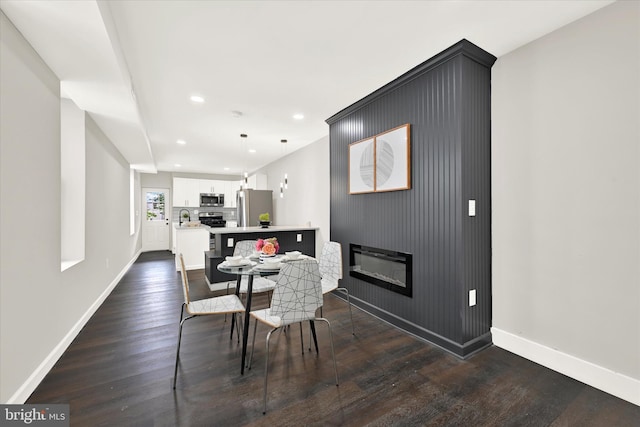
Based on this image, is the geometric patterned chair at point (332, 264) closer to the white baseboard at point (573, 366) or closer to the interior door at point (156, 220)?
the white baseboard at point (573, 366)

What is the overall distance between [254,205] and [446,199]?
17.6ft

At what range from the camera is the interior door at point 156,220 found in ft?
28.3

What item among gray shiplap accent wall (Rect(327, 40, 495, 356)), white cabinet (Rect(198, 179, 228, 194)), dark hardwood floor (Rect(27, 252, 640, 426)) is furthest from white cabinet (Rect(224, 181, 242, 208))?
gray shiplap accent wall (Rect(327, 40, 495, 356))

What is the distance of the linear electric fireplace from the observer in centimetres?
284

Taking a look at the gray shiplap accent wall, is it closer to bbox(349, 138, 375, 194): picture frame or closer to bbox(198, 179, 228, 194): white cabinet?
bbox(349, 138, 375, 194): picture frame

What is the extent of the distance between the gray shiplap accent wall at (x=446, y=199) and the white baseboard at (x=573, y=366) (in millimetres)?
168

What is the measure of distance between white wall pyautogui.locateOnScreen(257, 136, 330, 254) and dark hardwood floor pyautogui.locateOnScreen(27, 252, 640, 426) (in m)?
2.61

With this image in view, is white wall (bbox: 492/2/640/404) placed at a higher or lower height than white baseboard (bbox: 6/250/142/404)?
higher

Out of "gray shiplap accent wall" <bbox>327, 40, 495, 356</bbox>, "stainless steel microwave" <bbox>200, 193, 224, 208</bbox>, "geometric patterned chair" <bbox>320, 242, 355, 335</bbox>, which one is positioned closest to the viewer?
"gray shiplap accent wall" <bbox>327, 40, 495, 356</bbox>

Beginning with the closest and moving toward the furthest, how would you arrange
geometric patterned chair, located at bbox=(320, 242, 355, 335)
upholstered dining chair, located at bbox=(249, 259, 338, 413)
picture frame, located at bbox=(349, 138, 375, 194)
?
upholstered dining chair, located at bbox=(249, 259, 338, 413), geometric patterned chair, located at bbox=(320, 242, 355, 335), picture frame, located at bbox=(349, 138, 375, 194)

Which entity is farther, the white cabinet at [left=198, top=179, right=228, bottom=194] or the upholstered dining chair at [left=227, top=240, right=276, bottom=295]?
the white cabinet at [left=198, top=179, right=228, bottom=194]

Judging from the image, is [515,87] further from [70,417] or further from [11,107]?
[70,417]

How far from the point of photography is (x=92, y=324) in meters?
3.02

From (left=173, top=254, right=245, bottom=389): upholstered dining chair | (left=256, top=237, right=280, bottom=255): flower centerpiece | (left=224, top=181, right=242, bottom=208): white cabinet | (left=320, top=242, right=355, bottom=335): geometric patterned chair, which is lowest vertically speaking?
(left=173, top=254, right=245, bottom=389): upholstered dining chair
